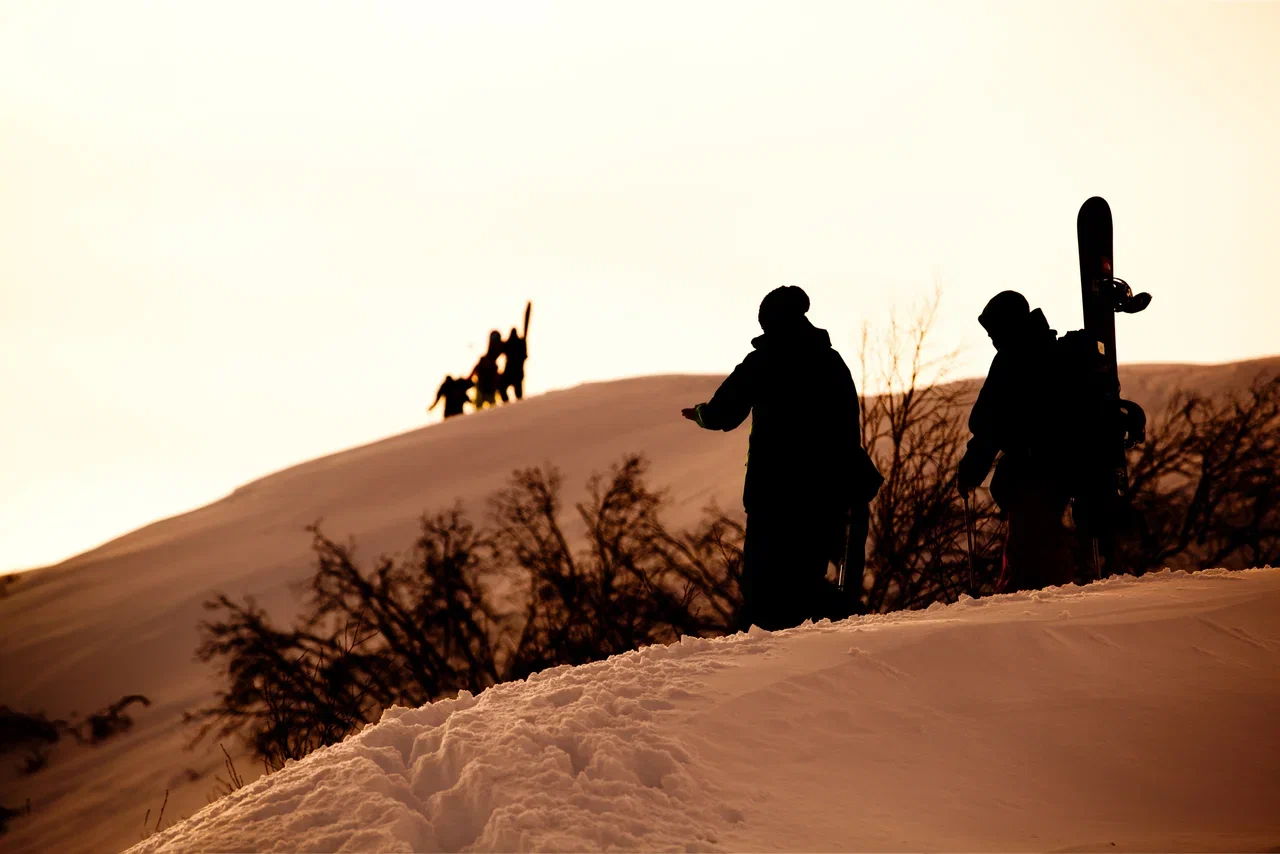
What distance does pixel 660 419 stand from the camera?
42344 mm

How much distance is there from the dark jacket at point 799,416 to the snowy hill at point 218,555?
2269cm

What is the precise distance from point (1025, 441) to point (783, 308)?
1.33 metres

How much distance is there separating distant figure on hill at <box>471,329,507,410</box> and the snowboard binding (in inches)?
961

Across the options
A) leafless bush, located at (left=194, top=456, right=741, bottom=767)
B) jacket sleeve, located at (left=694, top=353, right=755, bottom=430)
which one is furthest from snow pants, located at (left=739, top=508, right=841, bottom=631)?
leafless bush, located at (left=194, top=456, right=741, bottom=767)

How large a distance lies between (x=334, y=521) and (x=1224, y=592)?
1356 inches

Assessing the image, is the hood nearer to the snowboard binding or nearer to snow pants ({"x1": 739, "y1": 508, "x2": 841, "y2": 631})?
snow pants ({"x1": 739, "y1": 508, "x2": 841, "y2": 631})

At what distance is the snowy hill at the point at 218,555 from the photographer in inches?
1225

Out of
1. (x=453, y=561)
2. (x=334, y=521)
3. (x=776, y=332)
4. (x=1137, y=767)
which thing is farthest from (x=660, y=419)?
(x=1137, y=767)

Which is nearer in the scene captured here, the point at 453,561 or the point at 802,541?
the point at 802,541

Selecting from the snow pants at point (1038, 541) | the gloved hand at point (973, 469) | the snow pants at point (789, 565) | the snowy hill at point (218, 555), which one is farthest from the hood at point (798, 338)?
the snowy hill at point (218, 555)

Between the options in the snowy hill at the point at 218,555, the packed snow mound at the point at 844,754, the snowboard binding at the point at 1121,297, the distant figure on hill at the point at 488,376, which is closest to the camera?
the packed snow mound at the point at 844,754

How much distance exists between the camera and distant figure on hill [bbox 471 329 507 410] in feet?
107

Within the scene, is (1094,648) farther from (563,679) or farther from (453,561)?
(453,561)

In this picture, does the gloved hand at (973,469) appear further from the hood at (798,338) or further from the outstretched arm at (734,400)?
the outstretched arm at (734,400)
